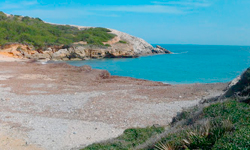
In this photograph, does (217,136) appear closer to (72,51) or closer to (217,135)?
(217,135)

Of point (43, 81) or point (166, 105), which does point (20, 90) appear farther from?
point (166, 105)

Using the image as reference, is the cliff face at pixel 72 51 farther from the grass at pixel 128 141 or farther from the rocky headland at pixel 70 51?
the grass at pixel 128 141

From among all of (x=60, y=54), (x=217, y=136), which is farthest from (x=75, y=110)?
(x=60, y=54)

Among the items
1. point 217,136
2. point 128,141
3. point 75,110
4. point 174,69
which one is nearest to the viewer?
point 217,136

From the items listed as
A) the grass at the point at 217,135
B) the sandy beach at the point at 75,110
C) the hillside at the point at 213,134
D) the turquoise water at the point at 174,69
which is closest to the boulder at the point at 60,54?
the turquoise water at the point at 174,69

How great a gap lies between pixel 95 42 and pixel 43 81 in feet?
131

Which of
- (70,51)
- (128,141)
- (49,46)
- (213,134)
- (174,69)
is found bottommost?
(174,69)

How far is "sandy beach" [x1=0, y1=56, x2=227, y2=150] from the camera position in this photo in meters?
9.12

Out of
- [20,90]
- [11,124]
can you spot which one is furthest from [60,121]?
[20,90]

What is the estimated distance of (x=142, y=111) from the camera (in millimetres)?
12422

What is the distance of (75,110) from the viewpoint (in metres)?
12.5

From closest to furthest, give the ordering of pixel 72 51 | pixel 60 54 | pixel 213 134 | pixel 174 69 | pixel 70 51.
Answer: pixel 213 134, pixel 174 69, pixel 60 54, pixel 70 51, pixel 72 51

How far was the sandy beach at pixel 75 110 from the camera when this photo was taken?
359 inches

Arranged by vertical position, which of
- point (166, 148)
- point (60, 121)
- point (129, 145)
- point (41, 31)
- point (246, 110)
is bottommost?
point (60, 121)
